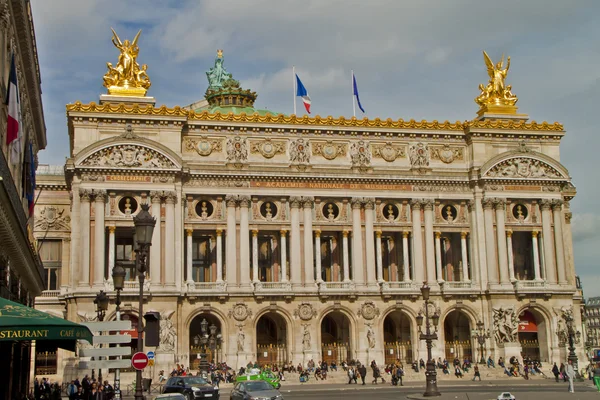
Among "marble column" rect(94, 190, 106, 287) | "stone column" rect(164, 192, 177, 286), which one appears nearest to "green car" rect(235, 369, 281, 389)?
"stone column" rect(164, 192, 177, 286)

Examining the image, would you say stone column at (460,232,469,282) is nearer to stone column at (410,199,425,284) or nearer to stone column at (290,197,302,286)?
stone column at (410,199,425,284)

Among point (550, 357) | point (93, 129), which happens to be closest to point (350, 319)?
point (550, 357)

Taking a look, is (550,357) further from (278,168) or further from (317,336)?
(278,168)

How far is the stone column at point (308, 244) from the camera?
225 ft

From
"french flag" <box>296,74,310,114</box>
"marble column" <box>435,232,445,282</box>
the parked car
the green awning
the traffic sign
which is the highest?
"french flag" <box>296,74,310,114</box>

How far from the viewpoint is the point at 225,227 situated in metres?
68.2

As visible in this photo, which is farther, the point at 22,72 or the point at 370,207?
the point at 370,207

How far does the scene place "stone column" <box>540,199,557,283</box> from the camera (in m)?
73.1

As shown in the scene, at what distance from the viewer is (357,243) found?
70.2 metres

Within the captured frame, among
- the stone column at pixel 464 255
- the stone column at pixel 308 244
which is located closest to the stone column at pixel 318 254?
the stone column at pixel 308 244

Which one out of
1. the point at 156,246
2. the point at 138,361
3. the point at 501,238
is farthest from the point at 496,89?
the point at 138,361

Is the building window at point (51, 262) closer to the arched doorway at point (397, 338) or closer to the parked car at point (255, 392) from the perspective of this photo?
the arched doorway at point (397, 338)

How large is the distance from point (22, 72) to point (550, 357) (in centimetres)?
5068

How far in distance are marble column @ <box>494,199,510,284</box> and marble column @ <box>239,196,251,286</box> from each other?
21.4 meters
